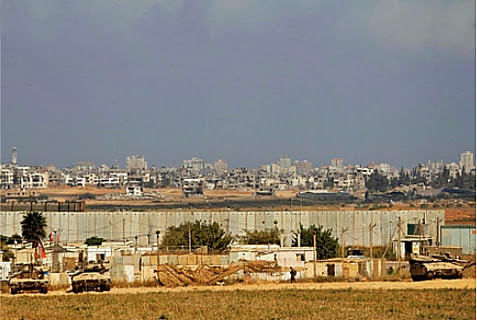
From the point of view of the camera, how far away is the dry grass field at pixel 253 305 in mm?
21250

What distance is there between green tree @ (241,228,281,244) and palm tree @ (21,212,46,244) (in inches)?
439

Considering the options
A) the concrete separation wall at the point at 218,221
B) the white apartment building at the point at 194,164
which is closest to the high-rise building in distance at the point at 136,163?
the white apartment building at the point at 194,164

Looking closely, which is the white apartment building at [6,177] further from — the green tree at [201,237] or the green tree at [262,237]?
the green tree at [201,237]

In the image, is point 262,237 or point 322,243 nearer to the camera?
point 322,243

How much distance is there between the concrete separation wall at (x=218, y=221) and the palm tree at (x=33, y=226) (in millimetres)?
990

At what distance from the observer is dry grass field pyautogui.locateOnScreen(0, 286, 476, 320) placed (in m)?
21.2

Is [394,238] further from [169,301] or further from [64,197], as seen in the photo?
[64,197]

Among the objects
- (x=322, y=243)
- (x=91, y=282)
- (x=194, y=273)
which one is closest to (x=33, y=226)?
(x=322, y=243)

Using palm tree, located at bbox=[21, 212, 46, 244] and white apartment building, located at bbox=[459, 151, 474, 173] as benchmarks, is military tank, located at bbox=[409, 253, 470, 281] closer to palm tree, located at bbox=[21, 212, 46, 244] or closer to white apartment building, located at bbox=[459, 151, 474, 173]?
palm tree, located at bbox=[21, 212, 46, 244]

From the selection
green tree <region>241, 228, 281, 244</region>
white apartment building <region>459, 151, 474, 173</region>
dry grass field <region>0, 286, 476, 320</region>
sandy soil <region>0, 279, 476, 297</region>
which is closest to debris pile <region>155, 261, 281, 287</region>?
sandy soil <region>0, 279, 476, 297</region>

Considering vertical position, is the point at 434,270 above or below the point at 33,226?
below

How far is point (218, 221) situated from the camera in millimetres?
49781

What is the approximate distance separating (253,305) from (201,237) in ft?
62.5

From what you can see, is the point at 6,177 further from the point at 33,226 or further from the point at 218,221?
the point at 218,221
